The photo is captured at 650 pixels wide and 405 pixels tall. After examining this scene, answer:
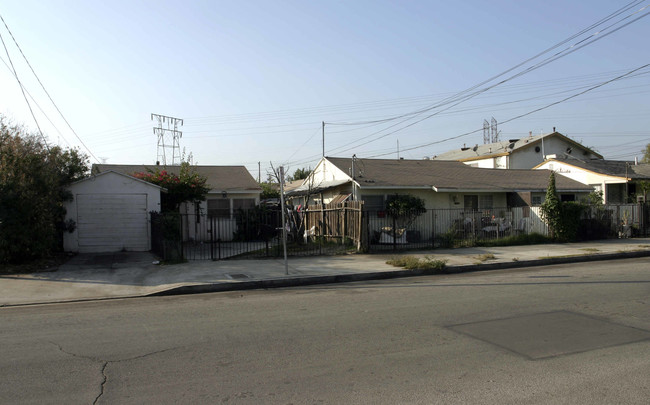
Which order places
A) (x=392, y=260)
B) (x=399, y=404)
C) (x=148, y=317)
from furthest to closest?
(x=392, y=260) → (x=148, y=317) → (x=399, y=404)

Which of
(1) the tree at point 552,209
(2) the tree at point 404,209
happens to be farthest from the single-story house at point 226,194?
(1) the tree at point 552,209

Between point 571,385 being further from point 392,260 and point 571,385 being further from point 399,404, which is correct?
point 392,260

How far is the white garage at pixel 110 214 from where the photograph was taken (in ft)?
56.0

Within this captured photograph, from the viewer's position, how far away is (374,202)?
21328mm

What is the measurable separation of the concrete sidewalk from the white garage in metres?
1.09

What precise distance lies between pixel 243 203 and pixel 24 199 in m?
12.0

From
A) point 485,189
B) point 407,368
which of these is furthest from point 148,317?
point 485,189

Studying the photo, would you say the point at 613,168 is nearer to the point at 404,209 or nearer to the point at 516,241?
the point at 516,241

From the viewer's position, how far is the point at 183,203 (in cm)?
2175

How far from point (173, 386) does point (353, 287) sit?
6.54 meters

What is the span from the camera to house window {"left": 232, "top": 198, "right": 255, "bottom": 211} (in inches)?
933

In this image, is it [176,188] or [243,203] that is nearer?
[176,188]

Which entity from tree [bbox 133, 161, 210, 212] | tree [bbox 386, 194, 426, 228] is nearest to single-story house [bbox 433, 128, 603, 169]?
tree [bbox 386, 194, 426, 228]

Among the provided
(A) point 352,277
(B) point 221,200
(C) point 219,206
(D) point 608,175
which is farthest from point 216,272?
(D) point 608,175
